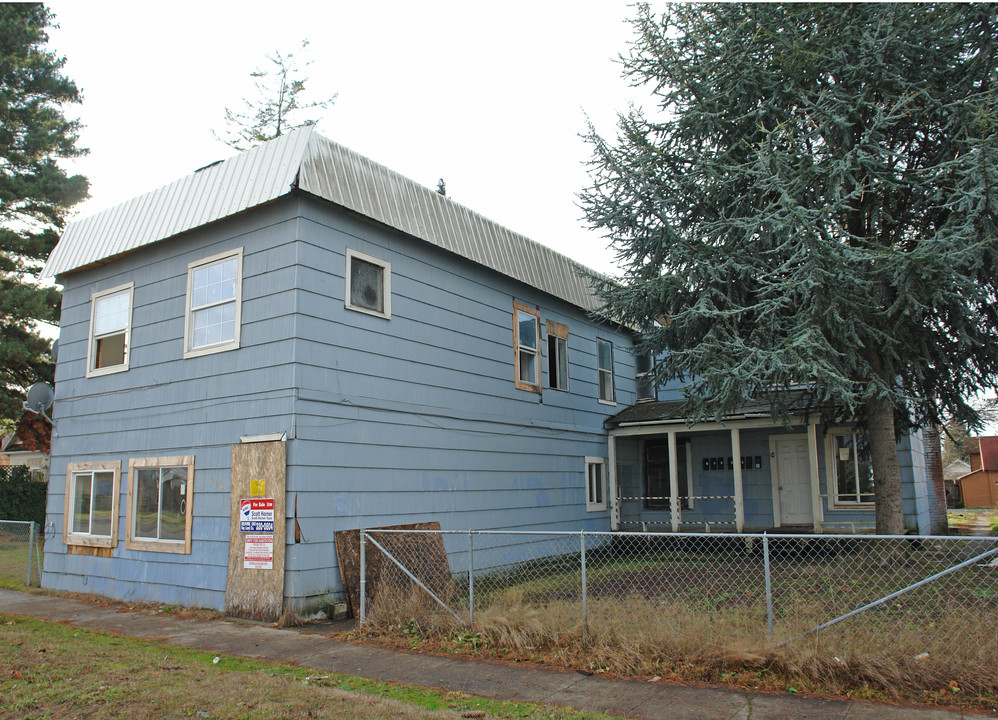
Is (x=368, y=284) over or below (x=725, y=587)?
over

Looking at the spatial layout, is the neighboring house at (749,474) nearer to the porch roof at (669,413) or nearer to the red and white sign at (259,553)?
the porch roof at (669,413)

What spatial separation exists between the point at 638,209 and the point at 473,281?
10.4 feet

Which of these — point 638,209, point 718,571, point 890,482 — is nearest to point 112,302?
point 638,209

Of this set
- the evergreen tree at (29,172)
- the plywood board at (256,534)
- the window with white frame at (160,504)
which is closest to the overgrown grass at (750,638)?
the plywood board at (256,534)

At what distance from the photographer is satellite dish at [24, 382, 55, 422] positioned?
12.3m

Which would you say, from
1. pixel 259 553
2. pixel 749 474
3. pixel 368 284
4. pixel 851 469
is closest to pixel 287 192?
pixel 368 284

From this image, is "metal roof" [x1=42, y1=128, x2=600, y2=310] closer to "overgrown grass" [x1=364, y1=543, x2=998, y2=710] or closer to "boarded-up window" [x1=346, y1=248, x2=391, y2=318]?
"boarded-up window" [x1=346, y1=248, x2=391, y2=318]

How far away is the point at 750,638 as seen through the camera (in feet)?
20.1

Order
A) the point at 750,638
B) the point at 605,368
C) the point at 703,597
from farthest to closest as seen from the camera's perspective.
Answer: the point at 605,368 < the point at 703,597 < the point at 750,638

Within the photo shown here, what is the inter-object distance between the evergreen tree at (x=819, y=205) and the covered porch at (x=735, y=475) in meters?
3.41

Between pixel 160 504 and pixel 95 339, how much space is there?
3.59 m

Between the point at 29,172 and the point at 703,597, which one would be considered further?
the point at 29,172

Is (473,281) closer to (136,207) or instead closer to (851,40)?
(136,207)

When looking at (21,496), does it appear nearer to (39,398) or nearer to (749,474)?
(39,398)
